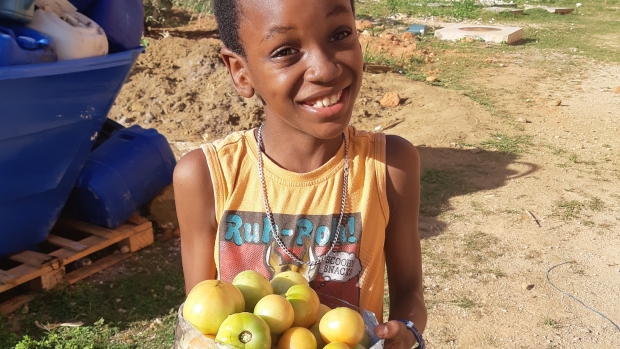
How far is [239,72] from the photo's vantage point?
1.70 metres

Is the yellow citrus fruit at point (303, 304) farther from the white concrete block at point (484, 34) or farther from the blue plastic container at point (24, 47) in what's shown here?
the white concrete block at point (484, 34)

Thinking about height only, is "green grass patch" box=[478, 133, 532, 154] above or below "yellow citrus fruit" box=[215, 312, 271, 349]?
below

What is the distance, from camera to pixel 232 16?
160 cm

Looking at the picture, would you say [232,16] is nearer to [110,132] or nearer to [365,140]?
[365,140]

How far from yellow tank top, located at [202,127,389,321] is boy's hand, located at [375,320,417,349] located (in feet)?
0.94

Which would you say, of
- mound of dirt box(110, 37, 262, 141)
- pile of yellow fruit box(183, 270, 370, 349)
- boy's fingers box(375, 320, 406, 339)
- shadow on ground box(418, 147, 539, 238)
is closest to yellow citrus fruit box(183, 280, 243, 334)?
pile of yellow fruit box(183, 270, 370, 349)

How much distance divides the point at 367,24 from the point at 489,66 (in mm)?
3971

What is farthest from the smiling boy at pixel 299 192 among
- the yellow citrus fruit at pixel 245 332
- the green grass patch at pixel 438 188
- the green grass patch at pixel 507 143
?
the green grass patch at pixel 507 143

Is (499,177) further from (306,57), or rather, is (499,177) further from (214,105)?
(306,57)

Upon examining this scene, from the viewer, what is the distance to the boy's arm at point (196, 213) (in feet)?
5.46

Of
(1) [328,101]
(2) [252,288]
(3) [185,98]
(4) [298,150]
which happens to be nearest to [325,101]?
(1) [328,101]

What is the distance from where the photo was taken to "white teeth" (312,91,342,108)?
4.93 ft

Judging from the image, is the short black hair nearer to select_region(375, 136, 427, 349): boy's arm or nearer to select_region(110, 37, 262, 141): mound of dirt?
select_region(375, 136, 427, 349): boy's arm

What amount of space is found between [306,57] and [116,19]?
2583mm
